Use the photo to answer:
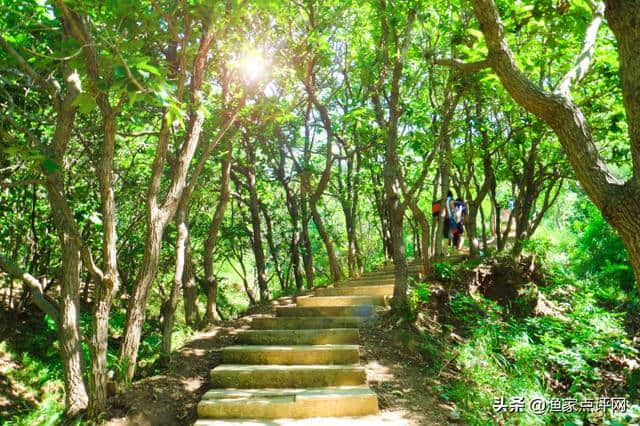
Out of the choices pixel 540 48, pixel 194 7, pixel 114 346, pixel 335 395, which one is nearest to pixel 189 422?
pixel 335 395

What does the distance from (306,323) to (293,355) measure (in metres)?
1.05

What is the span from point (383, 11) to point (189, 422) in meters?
6.16

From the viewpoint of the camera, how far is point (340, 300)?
792cm

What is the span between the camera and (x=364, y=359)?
6.04m

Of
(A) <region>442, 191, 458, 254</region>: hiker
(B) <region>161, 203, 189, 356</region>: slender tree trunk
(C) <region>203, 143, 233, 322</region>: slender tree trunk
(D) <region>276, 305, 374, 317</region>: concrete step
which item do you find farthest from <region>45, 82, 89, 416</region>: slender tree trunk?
(A) <region>442, 191, 458, 254</region>: hiker

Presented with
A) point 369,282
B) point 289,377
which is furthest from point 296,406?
point 369,282

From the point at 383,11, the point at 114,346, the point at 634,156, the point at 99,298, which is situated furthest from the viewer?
the point at 114,346

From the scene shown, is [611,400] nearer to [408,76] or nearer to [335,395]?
[335,395]

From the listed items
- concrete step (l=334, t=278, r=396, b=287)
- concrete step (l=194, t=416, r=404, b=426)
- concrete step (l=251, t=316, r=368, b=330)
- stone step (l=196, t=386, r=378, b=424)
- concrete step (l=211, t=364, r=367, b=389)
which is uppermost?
concrete step (l=334, t=278, r=396, b=287)

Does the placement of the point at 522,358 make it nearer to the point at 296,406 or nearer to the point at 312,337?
the point at 312,337

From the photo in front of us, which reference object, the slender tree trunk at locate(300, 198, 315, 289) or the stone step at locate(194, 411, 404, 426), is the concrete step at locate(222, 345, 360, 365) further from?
the slender tree trunk at locate(300, 198, 315, 289)

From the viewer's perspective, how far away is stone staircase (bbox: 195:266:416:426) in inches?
198

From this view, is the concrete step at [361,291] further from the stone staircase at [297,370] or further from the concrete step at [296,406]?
the concrete step at [296,406]

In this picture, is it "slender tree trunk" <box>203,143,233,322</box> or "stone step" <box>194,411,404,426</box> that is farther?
"slender tree trunk" <box>203,143,233,322</box>
